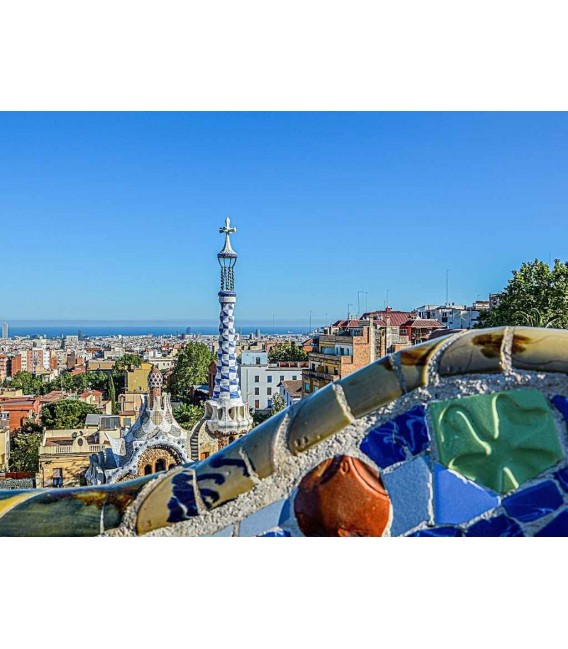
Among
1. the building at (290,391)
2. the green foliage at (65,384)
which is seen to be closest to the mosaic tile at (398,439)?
the building at (290,391)

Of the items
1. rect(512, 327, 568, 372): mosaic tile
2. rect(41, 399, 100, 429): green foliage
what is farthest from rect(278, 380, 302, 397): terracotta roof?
rect(512, 327, 568, 372): mosaic tile

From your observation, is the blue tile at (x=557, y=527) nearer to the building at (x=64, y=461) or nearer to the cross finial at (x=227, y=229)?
the cross finial at (x=227, y=229)

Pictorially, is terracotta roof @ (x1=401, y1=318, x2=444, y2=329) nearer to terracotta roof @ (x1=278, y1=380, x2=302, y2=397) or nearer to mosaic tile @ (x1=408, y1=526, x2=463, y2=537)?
terracotta roof @ (x1=278, y1=380, x2=302, y2=397)

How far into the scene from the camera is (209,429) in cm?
1077

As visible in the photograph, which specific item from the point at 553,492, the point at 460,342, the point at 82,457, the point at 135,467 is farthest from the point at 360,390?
the point at 82,457

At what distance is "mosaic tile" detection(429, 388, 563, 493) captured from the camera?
1789 millimetres

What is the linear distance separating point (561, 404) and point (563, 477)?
197mm

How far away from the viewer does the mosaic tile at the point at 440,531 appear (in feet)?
6.12

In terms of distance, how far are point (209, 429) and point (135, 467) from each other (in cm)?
126

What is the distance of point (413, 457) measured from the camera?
1.86 m

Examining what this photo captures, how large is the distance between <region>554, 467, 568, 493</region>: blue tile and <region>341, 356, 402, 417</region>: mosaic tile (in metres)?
0.45

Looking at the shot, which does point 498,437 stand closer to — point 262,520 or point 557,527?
point 557,527

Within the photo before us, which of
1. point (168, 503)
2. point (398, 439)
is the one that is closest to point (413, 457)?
point (398, 439)

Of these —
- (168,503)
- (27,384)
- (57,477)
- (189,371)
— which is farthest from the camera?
(27,384)
